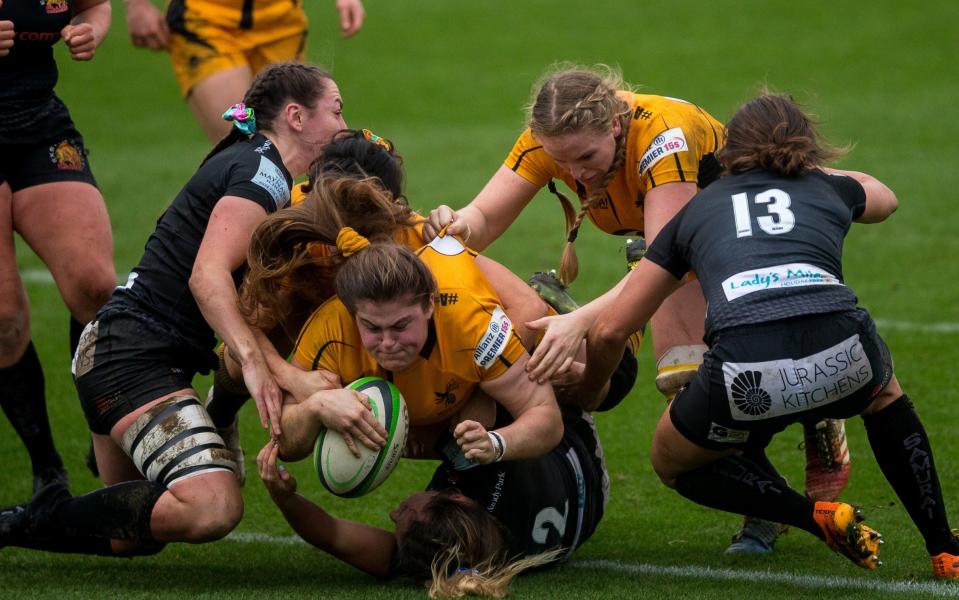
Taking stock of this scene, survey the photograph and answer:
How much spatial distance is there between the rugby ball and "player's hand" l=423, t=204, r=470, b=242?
27.7 inches

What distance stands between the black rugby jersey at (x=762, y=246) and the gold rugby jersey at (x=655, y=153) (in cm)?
66

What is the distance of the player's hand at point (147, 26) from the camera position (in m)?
7.76

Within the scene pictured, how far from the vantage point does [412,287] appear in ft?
14.3

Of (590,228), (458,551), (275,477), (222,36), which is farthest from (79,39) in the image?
Answer: (590,228)

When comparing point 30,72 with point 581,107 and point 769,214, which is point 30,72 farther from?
point 769,214

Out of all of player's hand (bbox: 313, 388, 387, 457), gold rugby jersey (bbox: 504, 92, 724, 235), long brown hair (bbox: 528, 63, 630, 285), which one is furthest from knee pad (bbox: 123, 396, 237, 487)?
gold rugby jersey (bbox: 504, 92, 724, 235)

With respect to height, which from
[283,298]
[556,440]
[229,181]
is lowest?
[556,440]

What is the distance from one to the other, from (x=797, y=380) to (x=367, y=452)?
138cm

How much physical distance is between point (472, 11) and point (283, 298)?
17263 millimetres

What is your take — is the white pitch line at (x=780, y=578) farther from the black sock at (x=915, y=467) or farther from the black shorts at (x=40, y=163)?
the black shorts at (x=40, y=163)

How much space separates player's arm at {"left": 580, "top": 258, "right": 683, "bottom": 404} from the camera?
4531mm

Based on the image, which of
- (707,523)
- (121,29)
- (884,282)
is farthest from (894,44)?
(707,523)

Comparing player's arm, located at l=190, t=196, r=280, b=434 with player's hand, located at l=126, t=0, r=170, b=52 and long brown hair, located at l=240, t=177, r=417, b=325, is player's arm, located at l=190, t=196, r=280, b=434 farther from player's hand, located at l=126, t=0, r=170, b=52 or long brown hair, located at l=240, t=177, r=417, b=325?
player's hand, located at l=126, t=0, r=170, b=52

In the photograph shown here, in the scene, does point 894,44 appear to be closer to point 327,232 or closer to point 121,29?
point 121,29
